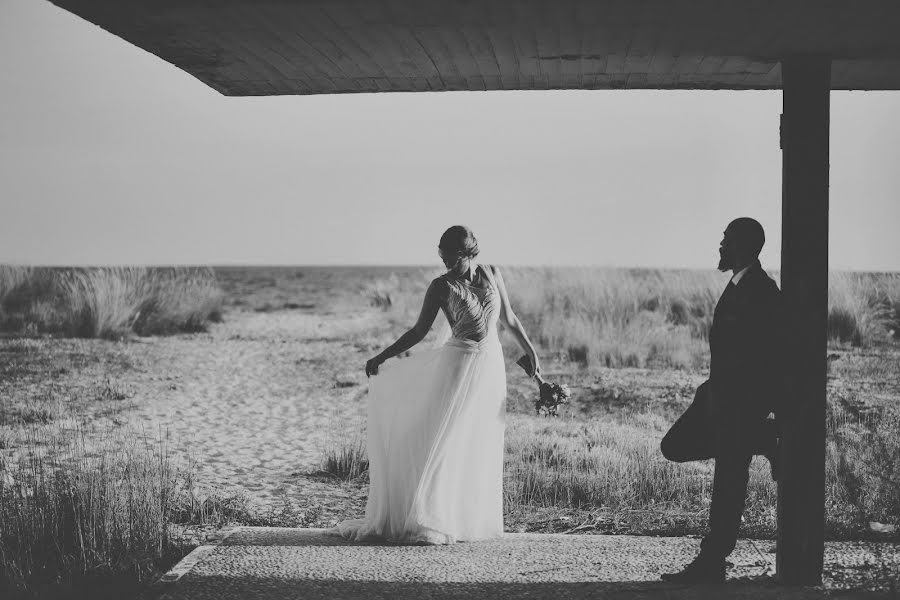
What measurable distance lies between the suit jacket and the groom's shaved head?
85 mm

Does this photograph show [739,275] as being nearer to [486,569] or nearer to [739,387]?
[739,387]

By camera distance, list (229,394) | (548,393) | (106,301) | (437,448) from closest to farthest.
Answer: (437,448), (548,393), (229,394), (106,301)

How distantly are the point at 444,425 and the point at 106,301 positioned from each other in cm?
1285

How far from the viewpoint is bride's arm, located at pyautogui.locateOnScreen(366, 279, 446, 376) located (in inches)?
201

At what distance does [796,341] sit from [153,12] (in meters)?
3.50

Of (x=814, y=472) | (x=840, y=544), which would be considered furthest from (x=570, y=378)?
(x=814, y=472)

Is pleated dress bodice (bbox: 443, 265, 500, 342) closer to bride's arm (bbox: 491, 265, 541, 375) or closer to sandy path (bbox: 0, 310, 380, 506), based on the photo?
bride's arm (bbox: 491, 265, 541, 375)

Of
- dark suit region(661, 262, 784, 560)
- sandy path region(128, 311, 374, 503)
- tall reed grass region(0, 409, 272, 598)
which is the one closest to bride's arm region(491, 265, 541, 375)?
dark suit region(661, 262, 784, 560)

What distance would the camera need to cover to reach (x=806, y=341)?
4.18 metres

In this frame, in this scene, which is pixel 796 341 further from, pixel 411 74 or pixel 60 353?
pixel 60 353

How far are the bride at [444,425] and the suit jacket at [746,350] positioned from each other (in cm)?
135

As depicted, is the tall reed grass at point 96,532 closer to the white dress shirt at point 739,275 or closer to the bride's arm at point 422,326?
the bride's arm at point 422,326

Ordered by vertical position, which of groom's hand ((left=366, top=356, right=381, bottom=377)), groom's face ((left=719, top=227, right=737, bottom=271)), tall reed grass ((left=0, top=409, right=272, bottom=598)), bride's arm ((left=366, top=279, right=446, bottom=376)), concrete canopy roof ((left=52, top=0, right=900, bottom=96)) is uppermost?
concrete canopy roof ((left=52, top=0, right=900, bottom=96))

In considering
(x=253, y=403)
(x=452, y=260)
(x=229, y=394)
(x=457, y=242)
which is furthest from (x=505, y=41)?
(x=229, y=394)
